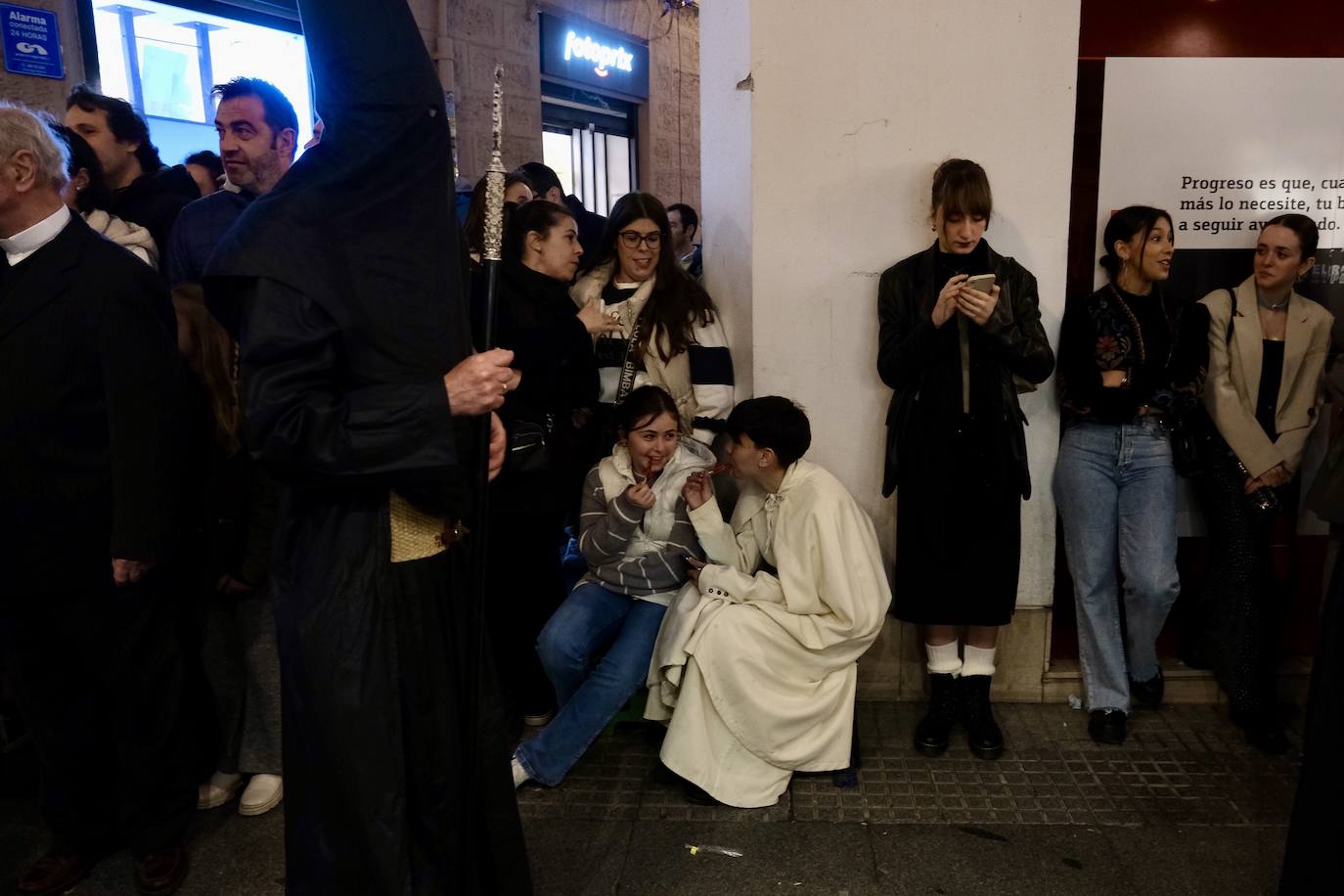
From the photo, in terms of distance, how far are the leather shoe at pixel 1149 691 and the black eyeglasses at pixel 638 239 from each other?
2440 millimetres

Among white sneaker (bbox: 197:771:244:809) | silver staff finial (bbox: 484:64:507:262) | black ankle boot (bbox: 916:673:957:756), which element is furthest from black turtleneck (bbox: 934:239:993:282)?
white sneaker (bbox: 197:771:244:809)

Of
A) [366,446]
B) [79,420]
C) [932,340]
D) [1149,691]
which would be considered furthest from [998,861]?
[79,420]

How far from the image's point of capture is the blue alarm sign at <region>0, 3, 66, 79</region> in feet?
17.0

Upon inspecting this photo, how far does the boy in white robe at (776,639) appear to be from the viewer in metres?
3.42

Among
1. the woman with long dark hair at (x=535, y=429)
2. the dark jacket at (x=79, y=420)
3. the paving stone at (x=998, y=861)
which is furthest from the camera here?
the woman with long dark hair at (x=535, y=429)

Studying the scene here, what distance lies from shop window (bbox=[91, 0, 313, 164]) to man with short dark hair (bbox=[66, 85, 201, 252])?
1.70 metres

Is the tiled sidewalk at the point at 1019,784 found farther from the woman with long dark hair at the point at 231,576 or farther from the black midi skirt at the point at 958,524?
the woman with long dark hair at the point at 231,576

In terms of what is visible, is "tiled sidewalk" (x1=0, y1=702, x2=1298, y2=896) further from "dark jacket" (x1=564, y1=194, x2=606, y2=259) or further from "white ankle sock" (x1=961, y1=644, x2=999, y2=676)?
"dark jacket" (x1=564, y1=194, x2=606, y2=259)

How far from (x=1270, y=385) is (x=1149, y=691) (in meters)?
1.20

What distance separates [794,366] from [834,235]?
1.64 ft

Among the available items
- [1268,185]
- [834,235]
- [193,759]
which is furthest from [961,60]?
[193,759]

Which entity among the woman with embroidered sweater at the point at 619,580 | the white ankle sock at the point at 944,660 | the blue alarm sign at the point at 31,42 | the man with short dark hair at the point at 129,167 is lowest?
the white ankle sock at the point at 944,660

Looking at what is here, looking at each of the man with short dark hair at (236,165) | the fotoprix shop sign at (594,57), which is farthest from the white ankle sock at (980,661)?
the fotoprix shop sign at (594,57)

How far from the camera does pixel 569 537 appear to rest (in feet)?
15.5
